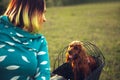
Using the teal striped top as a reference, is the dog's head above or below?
below

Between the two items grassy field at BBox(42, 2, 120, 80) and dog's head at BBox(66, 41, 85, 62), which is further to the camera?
grassy field at BBox(42, 2, 120, 80)

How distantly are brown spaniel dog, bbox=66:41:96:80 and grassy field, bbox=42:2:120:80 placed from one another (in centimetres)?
196

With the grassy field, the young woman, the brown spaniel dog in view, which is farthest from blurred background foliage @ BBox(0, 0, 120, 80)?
the young woman

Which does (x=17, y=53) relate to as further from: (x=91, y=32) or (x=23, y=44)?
(x=91, y=32)

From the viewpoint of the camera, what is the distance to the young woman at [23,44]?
2.08 metres

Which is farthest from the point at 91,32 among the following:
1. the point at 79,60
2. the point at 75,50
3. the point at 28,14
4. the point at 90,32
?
the point at 28,14

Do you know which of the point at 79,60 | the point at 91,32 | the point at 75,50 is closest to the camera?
the point at 75,50

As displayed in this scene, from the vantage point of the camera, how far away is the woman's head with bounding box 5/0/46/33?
6.88 feet

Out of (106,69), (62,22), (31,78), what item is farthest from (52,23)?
(31,78)

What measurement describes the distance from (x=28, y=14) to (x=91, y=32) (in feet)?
31.4

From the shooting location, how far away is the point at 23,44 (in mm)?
2094

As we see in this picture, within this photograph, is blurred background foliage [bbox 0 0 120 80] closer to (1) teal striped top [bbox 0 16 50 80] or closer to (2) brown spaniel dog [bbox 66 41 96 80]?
(2) brown spaniel dog [bbox 66 41 96 80]

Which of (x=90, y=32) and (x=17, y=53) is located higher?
(x=17, y=53)

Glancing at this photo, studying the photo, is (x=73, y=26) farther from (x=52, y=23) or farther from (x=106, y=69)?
(x=106, y=69)
